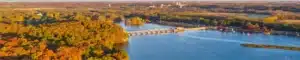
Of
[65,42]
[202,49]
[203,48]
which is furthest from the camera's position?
[203,48]

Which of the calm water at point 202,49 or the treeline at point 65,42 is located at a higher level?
the treeline at point 65,42

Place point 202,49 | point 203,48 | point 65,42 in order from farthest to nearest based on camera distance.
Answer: point 203,48
point 202,49
point 65,42

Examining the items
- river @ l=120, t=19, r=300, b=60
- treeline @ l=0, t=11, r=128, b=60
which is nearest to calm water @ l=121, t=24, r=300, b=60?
river @ l=120, t=19, r=300, b=60

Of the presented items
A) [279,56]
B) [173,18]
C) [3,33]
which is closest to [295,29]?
[279,56]

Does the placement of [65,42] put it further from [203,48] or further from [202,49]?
[203,48]

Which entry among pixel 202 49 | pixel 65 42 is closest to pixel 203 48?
pixel 202 49

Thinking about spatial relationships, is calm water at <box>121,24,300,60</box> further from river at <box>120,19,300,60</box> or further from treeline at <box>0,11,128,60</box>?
treeline at <box>0,11,128,60</box>

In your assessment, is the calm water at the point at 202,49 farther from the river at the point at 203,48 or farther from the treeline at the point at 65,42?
the treeline at the point at 65,42

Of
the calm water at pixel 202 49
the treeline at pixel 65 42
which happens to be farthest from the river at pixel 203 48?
the treeline at pixel 65 42
